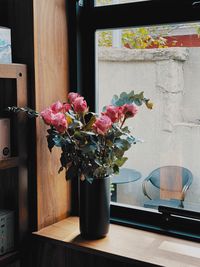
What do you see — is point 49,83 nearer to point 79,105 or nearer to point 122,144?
point 79,105

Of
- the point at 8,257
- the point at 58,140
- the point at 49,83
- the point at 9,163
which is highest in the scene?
the point at 49,83

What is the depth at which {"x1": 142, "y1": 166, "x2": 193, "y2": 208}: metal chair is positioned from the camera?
1777 mm

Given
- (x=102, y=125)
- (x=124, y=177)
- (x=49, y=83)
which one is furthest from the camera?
(x=124, y=177)

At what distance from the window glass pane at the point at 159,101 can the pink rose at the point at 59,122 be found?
1.49 ft

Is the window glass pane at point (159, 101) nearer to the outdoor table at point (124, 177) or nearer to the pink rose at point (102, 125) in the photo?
the outdoor table at point (124, 177)

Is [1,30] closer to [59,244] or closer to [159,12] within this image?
[159,12]

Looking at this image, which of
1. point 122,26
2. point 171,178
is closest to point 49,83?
point 122,26

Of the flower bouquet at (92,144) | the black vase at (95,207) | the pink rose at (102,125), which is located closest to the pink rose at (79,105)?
the flower bouquet at (92,144)

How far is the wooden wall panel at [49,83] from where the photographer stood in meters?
1.71

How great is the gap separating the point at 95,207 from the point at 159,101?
569 mm

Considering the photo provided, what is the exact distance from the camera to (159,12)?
1727mm

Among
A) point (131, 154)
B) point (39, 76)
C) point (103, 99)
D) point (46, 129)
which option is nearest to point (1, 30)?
point (39, 76)

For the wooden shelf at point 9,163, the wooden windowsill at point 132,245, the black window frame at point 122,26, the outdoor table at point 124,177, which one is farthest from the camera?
the outdoor table at point 124,177

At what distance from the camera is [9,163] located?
162 centimetres
